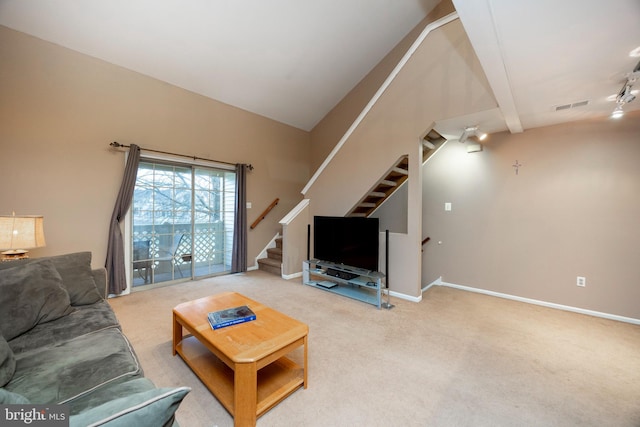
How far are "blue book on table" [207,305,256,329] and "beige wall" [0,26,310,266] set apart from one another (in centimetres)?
274

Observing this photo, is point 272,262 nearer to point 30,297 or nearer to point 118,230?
point 118,230

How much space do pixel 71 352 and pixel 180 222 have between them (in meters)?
3.08

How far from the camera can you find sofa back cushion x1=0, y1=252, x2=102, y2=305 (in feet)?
6.75

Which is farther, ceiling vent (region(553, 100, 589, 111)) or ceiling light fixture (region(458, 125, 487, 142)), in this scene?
ceiling light fixture (region(458, 125, 487, 142))

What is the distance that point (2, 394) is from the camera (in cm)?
65

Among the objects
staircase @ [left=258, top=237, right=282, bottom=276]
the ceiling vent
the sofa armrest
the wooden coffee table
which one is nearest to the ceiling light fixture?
the ceiling vent

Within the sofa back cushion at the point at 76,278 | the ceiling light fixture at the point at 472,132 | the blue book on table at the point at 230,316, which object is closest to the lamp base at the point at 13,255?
the sofa back cushion at the point at 76,278

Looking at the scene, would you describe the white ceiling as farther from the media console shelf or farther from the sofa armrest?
the sofa armrest

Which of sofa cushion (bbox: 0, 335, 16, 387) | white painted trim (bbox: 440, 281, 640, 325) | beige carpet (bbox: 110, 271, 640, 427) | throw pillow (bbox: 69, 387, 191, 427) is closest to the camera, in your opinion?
throw pillow (bbox: 69, 387, 191, 427)

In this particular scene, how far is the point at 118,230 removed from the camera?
3535 mm

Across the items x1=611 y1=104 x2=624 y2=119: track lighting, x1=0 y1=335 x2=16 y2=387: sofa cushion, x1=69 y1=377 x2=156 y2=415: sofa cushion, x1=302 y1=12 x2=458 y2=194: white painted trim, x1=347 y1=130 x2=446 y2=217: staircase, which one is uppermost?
x1=302 y1=12 x2=458 y2=194: white painted trim

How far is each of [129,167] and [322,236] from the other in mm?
2948

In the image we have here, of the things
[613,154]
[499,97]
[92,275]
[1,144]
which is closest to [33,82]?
[1,144]

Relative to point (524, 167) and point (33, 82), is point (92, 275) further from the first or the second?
point (524, 167)
